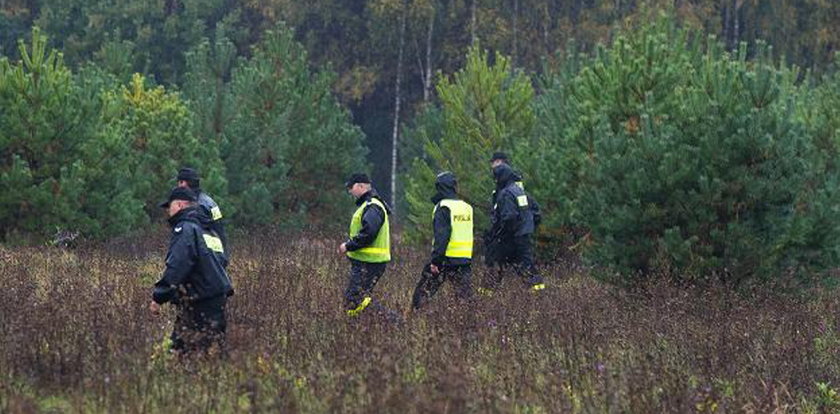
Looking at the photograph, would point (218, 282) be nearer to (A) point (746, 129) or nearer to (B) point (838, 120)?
(A) point (746, 129)

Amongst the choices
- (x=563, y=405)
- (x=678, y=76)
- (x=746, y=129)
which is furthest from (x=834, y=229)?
(x=563, y=405)

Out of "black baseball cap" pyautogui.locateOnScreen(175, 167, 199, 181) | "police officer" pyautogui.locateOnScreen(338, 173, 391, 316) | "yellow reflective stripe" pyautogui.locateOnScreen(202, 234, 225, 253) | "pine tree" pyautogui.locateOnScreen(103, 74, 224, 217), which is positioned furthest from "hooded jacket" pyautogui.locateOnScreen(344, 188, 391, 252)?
"pine tree" pyautogui.locateOnScreen(103, 74, 224, 217)

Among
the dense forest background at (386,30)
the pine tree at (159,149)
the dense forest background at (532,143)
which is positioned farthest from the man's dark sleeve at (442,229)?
the dense forest background at (386,30)

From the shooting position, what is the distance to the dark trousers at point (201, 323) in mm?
7090

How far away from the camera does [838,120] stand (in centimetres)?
1515

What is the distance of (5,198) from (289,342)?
9990mm

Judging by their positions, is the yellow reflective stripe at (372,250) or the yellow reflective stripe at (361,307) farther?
the yellow reflective stripe at (372,250)

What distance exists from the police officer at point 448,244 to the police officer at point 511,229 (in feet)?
3.94

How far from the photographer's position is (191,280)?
7.20 metres

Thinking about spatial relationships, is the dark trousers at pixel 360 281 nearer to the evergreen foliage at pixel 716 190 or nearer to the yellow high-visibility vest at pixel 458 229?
the yellow high-visibility vest at pixel 458 229

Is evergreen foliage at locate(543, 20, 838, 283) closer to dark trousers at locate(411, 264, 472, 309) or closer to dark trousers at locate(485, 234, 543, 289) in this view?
dark trousers at locate(485, 234, 543, 289)

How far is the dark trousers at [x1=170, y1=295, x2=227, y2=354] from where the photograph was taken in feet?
23.3

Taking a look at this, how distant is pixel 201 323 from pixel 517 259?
5601mm

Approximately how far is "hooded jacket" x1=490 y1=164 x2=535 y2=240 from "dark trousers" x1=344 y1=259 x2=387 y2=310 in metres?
2.52
